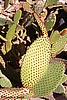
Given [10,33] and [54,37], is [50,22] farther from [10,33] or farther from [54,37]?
[10,33]

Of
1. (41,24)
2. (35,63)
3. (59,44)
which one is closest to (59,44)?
(59,44)

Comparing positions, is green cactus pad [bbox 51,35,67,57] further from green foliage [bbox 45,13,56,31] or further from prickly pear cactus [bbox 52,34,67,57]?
green foliage [bbox 45,13,56,31]

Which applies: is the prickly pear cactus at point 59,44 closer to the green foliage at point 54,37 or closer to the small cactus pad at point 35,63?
the green foliage at point 54,37

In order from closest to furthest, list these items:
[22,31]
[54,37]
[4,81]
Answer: [4,81], [54,37], [22,31]

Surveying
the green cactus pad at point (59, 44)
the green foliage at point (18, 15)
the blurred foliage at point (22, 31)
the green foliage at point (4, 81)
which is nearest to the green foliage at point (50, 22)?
the blurred foliage at point (22, 31)

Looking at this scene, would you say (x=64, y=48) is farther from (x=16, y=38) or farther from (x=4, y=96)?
Result: (x=4, y=96)

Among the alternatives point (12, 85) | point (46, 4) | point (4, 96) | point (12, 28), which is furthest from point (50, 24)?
point (4, 96)

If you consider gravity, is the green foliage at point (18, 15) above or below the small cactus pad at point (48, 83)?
above
